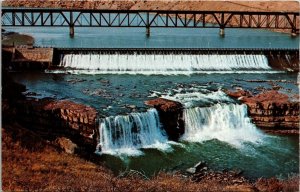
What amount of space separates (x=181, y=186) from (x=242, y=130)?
9.35 metres

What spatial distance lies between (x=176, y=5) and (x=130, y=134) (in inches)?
2046

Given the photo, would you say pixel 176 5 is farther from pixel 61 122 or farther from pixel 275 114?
pixel 61 122

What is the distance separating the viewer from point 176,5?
229 feet

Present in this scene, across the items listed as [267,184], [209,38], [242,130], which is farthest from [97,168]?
[209,38]

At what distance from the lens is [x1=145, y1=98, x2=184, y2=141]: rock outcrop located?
70.2ft

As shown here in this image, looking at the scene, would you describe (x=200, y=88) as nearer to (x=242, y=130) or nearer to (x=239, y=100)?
(x=239, y=100)

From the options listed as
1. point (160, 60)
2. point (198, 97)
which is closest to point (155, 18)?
point (160, 60)

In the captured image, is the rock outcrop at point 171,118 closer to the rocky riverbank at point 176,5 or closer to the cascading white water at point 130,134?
the cascading white water at point 130,134

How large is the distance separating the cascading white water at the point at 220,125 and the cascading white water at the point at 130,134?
56.7 inches

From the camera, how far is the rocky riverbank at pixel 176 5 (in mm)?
63375

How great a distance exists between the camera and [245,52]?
3475 centimetres

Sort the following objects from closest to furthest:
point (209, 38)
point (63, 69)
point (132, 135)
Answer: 1. point (132, 135)
2. point (63, 69)
3. point (209, 38)

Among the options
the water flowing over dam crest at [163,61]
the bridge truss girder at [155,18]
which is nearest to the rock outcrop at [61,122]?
the water flowing over dam crest at [163,61]

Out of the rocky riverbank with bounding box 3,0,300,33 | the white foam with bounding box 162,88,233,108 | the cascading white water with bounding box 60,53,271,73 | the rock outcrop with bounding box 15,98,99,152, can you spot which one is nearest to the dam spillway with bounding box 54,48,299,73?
the cascading white water with bounding box 60,53,271,73
